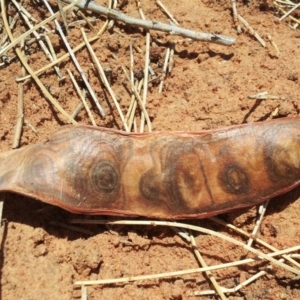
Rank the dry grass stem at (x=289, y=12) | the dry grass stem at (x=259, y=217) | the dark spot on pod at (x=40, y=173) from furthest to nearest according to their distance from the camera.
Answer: the dry grass stem at (x=289, y=12), the dry grass stem at (x=259, y=217), the dark spot on pod at (x=40, y=173)

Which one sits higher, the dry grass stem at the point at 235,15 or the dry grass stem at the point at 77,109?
the dry grass stem at the point at 235,15

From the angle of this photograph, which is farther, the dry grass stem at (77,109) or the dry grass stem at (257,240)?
the dry grass stem at (77,109)

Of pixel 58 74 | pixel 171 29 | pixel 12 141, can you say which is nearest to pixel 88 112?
pixel 58 74

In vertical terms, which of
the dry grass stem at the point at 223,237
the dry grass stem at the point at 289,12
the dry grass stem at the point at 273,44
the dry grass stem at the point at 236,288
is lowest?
the dry grass stem at the point at 236,288

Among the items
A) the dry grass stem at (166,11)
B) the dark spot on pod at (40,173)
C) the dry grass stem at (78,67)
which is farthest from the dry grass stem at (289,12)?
the dark spot on pod at (40,173)

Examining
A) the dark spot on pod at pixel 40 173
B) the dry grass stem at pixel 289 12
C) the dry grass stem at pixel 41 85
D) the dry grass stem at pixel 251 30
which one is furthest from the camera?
the dry grass stem at pixel 289 12

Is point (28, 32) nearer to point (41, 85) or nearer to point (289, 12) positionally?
point (41, 85)

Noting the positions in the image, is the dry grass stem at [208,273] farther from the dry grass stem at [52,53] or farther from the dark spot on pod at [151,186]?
the dry grass stem at [52,53]
